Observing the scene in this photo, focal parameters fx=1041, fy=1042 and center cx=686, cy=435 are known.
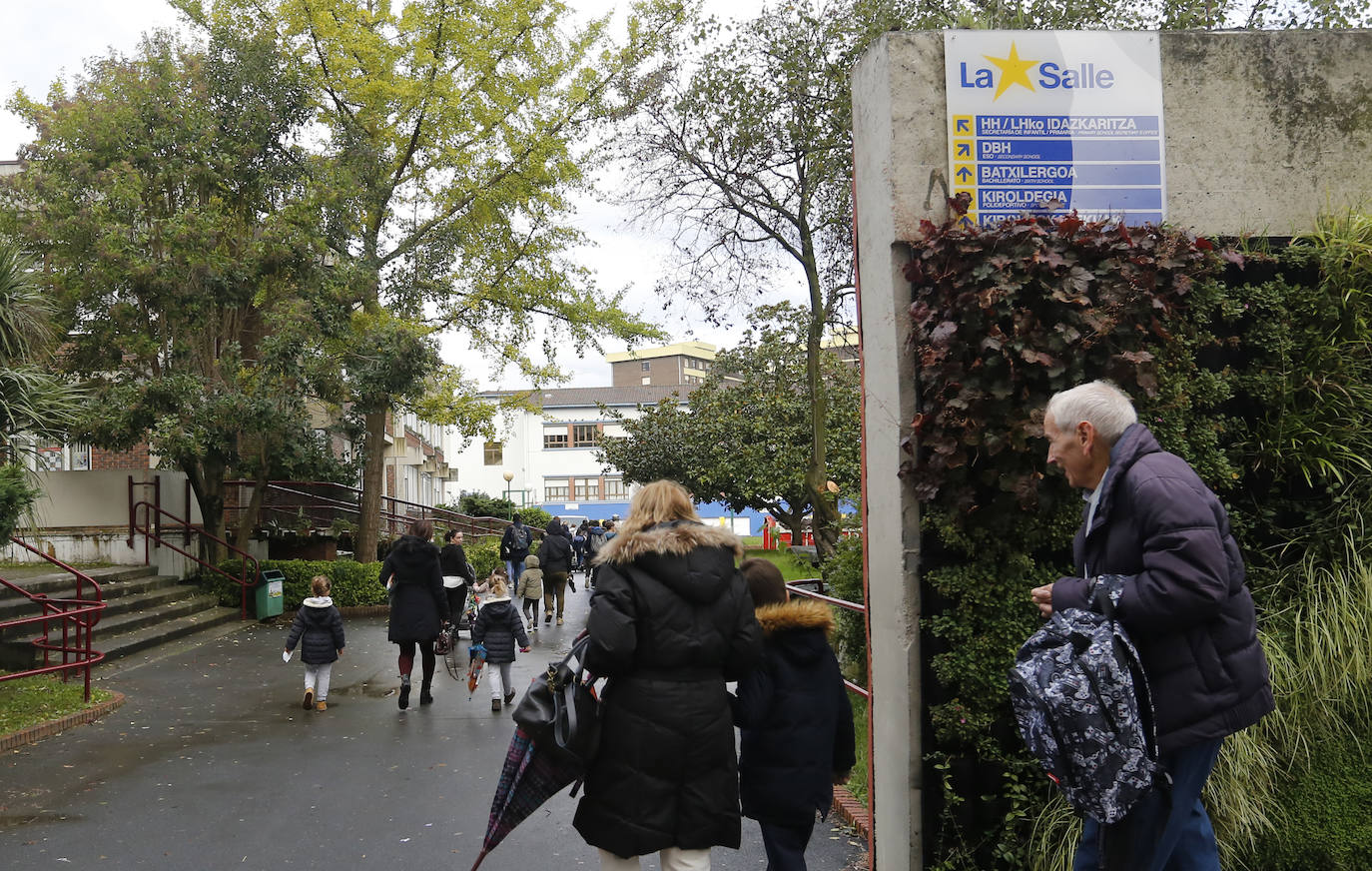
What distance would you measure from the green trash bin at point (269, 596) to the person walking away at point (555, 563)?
4.23 meters

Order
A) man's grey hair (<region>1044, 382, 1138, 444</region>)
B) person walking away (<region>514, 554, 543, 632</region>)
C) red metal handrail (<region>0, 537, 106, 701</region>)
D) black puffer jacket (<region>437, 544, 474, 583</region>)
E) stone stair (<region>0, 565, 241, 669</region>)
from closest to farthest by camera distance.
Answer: man's grey hair (<region>1044, 382, 1138, 444</region>) < red metal handrail (<region>0, 537, 106, 701</region>) < black puffer jacket (<region>437, 544, 474, 583</region>) < stone stair (<region>0, 565, 241, 669</region>) < person walking away (<region>514, 554, 543, 632</region>)

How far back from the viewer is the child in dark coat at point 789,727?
3861mm

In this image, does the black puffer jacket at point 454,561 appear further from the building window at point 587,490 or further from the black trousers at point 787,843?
the building window at point 587,490

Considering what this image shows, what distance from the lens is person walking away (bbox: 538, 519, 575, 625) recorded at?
1744cm

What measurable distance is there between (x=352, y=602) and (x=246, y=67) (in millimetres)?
9352

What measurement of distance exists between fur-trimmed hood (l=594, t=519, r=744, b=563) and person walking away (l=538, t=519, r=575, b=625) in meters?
13.9

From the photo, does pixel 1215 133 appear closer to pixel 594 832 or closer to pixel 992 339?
pixel 992 339

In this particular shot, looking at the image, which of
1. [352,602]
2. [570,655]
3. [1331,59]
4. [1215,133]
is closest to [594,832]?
[570,655]

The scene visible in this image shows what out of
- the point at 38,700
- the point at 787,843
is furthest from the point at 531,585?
the point at 787,843

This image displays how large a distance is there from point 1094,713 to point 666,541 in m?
1.54

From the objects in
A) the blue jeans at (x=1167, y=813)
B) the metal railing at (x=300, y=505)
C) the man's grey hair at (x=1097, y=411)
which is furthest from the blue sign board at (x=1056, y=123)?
the metal railing at (x=300, y=505)

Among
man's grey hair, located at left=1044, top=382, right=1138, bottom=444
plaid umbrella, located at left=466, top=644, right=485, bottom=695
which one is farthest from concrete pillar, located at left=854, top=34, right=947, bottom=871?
plaid umbrella, located at left=466, top=644, right=485, bottom=695

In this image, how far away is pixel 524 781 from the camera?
385cm

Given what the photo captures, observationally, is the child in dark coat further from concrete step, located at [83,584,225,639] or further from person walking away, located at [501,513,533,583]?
person walking away, located at [501,513,533,583]
